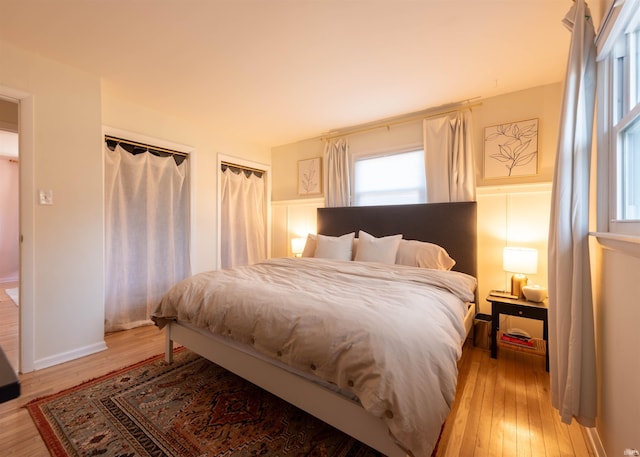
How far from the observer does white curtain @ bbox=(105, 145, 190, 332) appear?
282 centimetres

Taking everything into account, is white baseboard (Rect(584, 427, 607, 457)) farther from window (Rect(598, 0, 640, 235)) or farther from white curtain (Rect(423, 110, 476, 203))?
white curtain (Rect(423, 110, 476, 203))

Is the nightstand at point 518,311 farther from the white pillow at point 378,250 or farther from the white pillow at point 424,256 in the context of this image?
the white pillow at point 378,250

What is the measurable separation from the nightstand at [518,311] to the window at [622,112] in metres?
1.06

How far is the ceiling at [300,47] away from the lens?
5.49ft

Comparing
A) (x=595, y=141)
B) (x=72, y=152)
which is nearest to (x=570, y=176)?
(x=595, y=141)

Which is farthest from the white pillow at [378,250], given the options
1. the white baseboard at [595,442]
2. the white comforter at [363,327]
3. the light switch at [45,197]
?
the light switch at [45,197]

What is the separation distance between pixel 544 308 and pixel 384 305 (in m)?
1.63

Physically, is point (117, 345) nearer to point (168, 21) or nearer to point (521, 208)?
point (168, 21)

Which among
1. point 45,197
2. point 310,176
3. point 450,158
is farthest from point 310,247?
point 45,197

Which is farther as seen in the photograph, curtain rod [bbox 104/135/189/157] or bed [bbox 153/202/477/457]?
curtain rod [bbox 104/135/189/157]

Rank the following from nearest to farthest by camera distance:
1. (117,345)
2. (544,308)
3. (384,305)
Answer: (384,305) < (544,308) < (117,345)

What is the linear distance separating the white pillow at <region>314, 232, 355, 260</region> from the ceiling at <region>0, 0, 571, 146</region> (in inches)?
60.2

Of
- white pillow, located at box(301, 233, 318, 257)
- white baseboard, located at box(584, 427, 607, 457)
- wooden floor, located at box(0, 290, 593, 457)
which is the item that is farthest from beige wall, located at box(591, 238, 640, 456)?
white pillow, located at box(301, 233, 318, 257)

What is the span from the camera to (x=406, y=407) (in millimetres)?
1009
